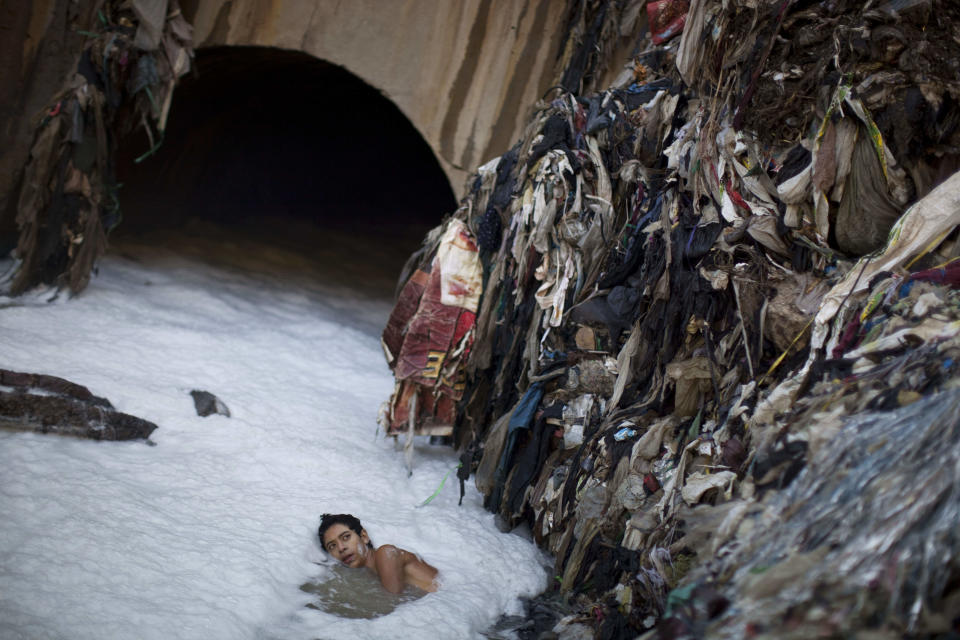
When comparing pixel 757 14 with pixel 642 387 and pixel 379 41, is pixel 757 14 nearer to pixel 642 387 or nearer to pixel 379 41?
pixel 642 387

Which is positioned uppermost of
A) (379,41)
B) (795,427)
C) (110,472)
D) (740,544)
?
(379,41)

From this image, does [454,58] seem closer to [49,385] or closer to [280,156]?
[280,156]

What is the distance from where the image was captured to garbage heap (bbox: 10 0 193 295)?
4.03m

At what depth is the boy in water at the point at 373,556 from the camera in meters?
2.46

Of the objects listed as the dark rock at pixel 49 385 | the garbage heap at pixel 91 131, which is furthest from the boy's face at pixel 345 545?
the garbage heap at pixel 91 131

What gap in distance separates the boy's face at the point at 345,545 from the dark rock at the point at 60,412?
1.01 meters

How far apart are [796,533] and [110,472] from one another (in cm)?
235

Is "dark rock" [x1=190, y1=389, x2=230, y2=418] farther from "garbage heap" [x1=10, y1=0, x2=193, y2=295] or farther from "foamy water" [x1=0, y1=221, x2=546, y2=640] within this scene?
"garbage heap" [x1=10, y1=0, x2=193, y2=295]

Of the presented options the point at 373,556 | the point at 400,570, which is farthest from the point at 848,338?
the point at 373,556

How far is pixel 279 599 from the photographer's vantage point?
87.2 inches

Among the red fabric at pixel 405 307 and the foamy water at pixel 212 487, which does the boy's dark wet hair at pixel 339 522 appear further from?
the red fabric at pixel 405 307

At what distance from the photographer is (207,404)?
3369 mm

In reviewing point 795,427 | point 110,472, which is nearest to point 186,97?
point 110,472

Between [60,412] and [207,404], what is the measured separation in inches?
25.3
